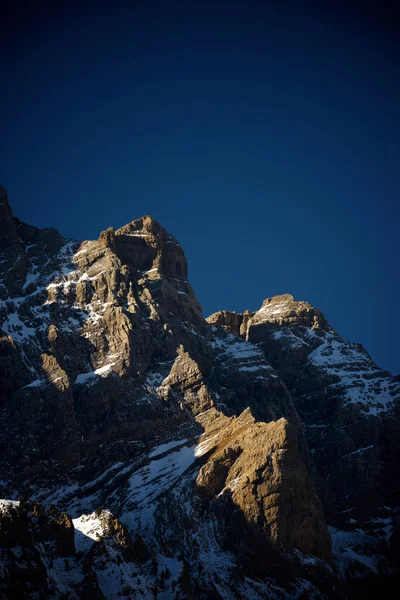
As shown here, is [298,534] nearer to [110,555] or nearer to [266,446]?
[266,446]

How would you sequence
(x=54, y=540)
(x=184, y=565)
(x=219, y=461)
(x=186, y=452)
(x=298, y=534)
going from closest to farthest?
(x=54, y=540)
(x=184, y=565)
(x=298, y=534)
(x=219, y=461)
(x=186, y=452)

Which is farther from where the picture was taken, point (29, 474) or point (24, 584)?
point (29, 474)

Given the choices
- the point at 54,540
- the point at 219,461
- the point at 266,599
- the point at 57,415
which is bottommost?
the point at 266,599

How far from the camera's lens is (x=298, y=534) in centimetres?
17075

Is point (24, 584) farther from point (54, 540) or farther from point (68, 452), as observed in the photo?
point (68, 452)

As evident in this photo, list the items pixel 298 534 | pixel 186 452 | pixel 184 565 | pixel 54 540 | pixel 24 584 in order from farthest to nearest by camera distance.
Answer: pixel 186 452 < pixel 298 534 < pixel 184 565 < pixel 54 540 < pixel 24 584

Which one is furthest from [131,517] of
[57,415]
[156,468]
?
[57,415]

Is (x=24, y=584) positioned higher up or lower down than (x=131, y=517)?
lower down

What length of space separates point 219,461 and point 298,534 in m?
20.6

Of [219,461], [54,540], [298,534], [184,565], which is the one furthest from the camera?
[219,461]

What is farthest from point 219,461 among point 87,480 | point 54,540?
point 54,540

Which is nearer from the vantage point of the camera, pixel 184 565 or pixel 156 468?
pixel 184 565

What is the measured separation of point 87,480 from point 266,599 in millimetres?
47909

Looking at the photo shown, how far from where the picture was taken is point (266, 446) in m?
179
